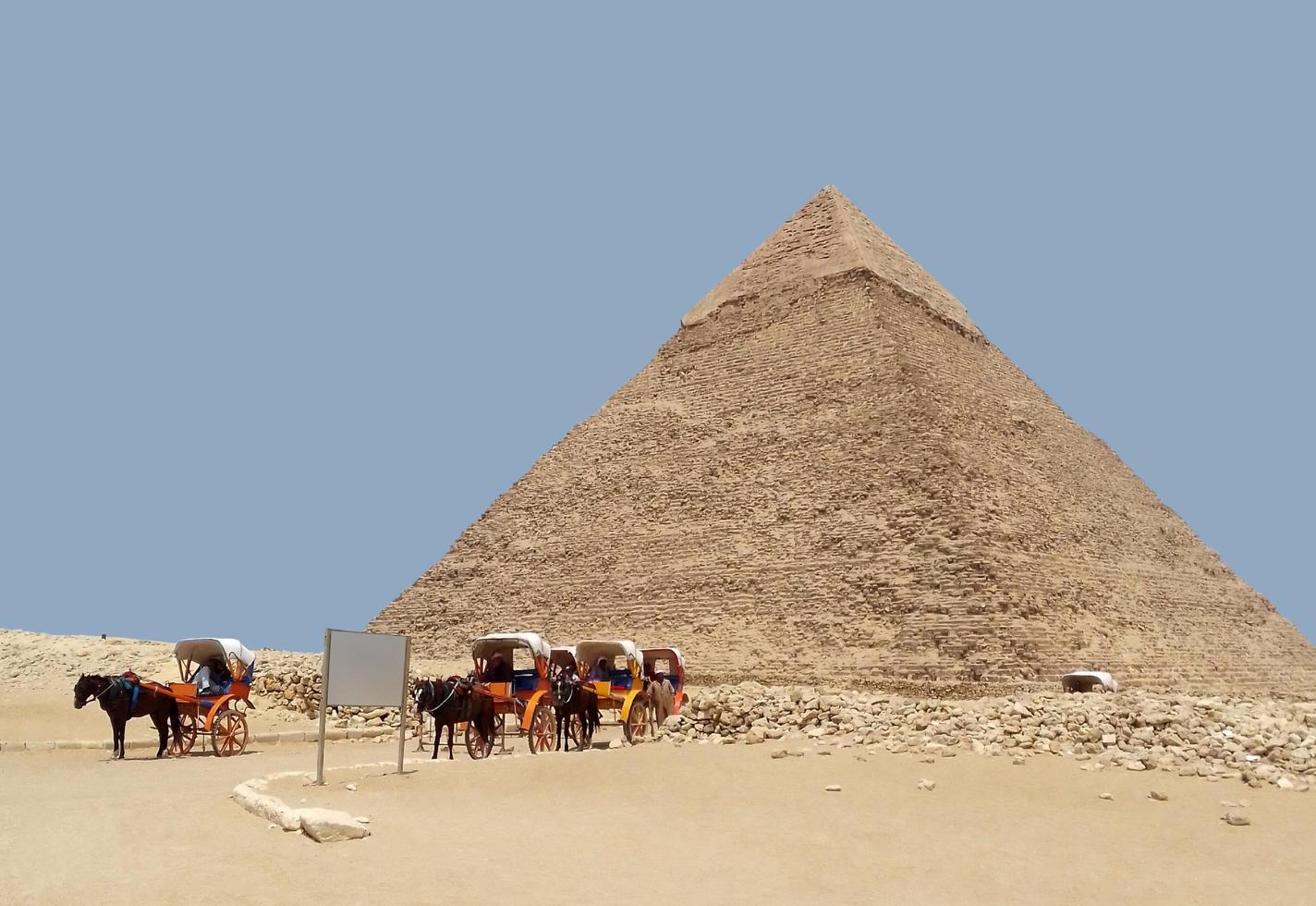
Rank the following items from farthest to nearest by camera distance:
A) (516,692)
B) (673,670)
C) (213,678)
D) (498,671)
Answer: (673,670) → (213,678) → (516,692) → (498,671)

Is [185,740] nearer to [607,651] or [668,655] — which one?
[607,651]

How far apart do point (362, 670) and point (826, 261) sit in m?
24.5

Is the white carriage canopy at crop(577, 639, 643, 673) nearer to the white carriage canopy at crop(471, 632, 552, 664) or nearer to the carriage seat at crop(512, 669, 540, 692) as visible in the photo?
the white carriage canopy at crop(471, 632, 552, 664)

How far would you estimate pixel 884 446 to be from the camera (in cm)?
2589

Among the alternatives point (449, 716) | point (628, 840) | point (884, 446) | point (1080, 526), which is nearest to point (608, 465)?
point (884, 446)

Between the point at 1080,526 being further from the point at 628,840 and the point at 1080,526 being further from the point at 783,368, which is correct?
the point at 628,840

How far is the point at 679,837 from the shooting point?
25.6 feet

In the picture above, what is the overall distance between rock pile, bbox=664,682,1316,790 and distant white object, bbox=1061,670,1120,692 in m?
4.35

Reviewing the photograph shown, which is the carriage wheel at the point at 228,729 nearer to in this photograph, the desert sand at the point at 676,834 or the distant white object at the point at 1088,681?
the desert sand at the point at 676,834

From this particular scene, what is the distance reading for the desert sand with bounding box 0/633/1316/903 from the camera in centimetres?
623

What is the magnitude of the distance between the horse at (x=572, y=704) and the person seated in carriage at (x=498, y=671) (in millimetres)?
681

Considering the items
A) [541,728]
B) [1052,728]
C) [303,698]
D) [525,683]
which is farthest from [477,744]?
[303,698]

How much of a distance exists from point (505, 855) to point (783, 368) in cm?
2385

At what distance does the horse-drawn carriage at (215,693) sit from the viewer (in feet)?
45.2
